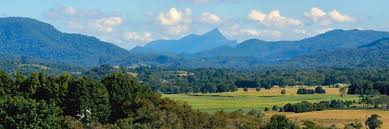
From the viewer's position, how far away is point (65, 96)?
58.5 m

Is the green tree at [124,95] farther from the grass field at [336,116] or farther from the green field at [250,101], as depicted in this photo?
the green field at [250,101]

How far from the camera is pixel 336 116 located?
3952 inches

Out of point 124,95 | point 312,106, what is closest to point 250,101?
point 312,106

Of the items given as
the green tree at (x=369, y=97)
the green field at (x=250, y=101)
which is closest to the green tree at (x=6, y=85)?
the green field at (x=250, y=101)

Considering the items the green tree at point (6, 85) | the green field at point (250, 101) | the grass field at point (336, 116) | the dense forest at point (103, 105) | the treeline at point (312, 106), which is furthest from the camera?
the green field at point (250, 101)

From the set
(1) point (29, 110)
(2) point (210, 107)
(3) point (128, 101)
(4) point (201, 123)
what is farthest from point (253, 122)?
(2) point (210, 107)

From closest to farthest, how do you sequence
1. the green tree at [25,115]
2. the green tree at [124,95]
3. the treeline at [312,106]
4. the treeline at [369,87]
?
the green tree at [25,115], the green tree at [124,95], the treeline at [312,106], the treeline at [369,87]

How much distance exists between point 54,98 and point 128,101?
Result: 6.44 metres

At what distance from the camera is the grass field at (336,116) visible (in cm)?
9188

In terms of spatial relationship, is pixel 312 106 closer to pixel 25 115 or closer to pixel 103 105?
pixel 103 105

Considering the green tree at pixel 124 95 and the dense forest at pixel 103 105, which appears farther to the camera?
the green tree at pixel 124 95

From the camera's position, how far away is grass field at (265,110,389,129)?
9188 centimetres

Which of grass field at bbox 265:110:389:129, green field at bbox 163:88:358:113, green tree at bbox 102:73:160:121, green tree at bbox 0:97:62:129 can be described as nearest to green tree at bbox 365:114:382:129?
grass field at bbox 265:110:389:129

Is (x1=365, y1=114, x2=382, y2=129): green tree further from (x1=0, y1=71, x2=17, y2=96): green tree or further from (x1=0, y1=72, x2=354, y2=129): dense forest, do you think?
(x1=0, y1=71, x2=17, y2=96): green tree
